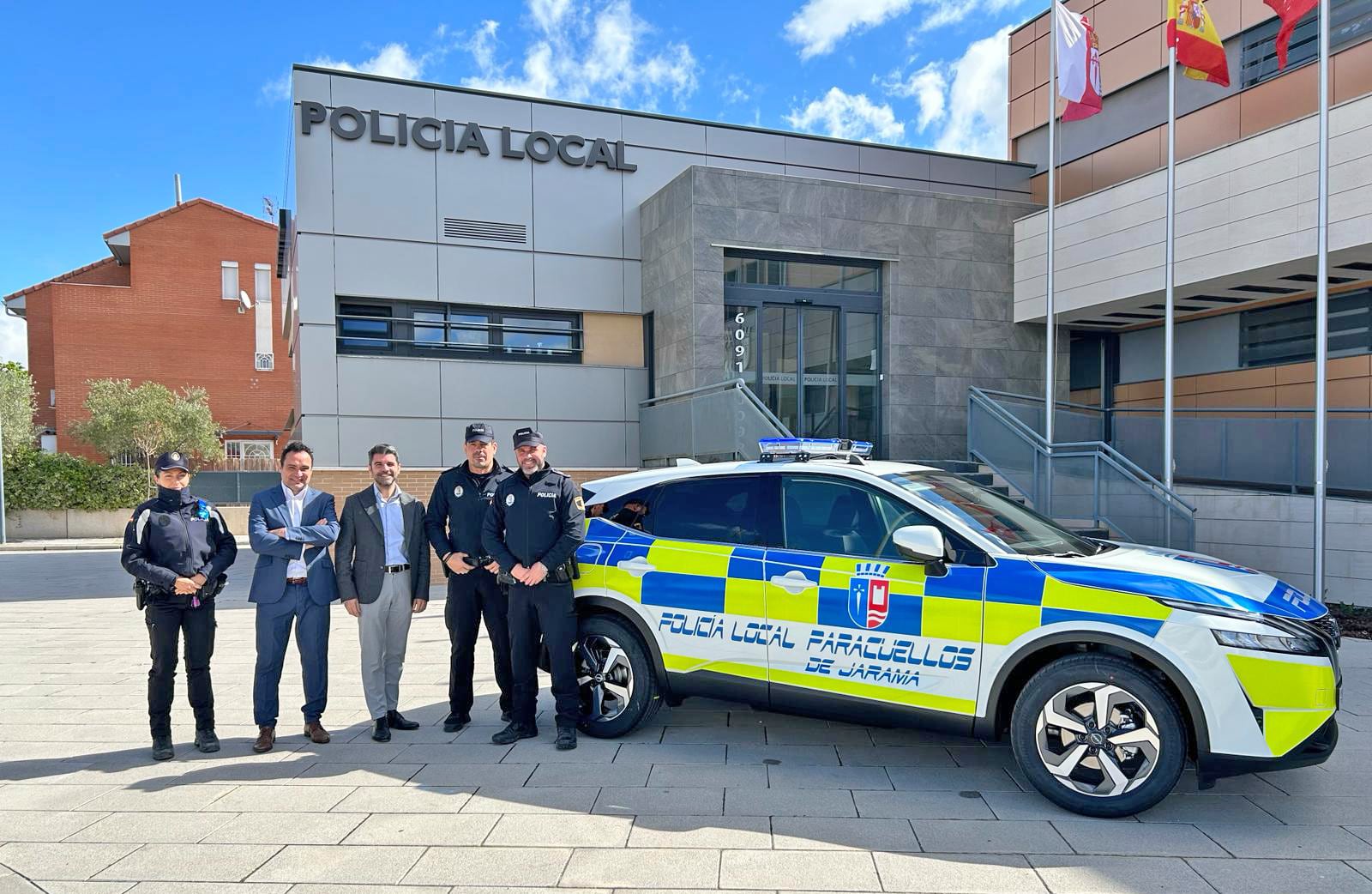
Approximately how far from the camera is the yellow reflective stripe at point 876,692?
4480 mm

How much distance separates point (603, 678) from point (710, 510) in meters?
1.29

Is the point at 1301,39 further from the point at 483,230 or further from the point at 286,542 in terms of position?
the point at 286,542

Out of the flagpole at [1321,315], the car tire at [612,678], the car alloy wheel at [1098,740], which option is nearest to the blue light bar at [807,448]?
the car tire at [612,678]

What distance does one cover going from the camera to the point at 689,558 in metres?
5.32

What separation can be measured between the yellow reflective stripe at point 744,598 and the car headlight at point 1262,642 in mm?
2211

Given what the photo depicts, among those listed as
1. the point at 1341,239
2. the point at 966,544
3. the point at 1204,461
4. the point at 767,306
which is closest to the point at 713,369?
the point at 767,306

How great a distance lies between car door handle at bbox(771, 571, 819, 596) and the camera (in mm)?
4887

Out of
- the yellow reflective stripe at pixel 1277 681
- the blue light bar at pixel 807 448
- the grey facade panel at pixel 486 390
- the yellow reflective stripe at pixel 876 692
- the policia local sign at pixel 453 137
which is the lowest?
the yellow reflective stripe at pixel 876 692

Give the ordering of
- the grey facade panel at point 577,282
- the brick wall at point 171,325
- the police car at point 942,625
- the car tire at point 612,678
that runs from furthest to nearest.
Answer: the brick wall at point 171,325
the grey facade panel at point 577,282
the car tire at point 612,678
the police car at point 942,625

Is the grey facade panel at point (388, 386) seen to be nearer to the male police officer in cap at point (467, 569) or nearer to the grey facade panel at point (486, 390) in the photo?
the grey facade panel at point (486, 390)

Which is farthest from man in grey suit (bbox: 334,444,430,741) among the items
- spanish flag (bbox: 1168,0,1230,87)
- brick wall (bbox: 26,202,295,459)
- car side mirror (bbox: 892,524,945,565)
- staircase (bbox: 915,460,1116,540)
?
brick wall (bbox: 26,202,295,459)

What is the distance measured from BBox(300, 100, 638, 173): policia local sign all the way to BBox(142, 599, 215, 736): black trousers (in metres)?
10.8

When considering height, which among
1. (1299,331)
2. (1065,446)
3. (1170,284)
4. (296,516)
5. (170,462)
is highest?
(1170,284)

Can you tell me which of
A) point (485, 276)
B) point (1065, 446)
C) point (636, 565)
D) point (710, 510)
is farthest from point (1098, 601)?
point (485, 276)
